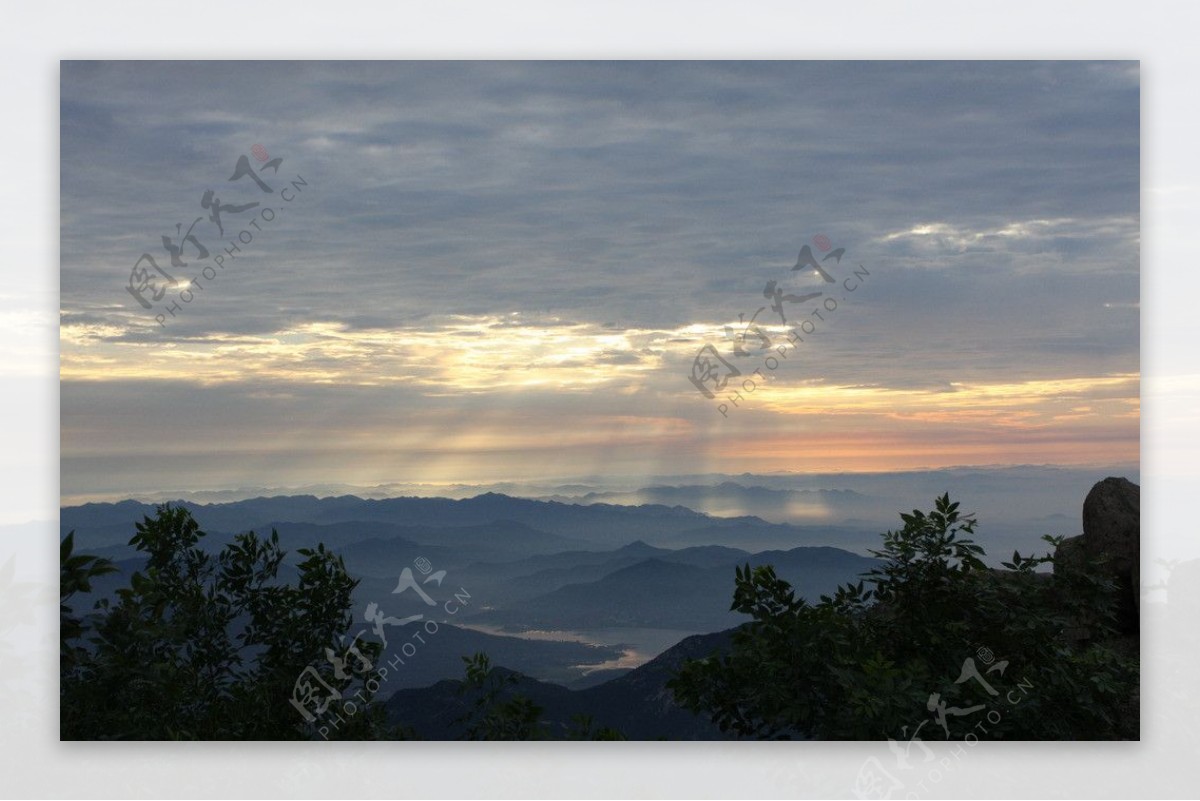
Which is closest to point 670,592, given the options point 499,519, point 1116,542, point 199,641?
point 499,519

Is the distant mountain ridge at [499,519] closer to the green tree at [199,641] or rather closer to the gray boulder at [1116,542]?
the green tree at [199,641]

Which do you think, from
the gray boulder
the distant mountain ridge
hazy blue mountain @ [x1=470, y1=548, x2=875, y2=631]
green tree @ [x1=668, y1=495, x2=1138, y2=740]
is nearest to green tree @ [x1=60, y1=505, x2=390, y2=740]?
the distant mountain ridge

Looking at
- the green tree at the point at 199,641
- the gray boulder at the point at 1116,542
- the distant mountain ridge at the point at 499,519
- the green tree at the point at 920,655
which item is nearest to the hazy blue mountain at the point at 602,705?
the green tree at the point at 920,655

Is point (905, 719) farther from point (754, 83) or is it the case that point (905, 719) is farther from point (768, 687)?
point (754, 83)

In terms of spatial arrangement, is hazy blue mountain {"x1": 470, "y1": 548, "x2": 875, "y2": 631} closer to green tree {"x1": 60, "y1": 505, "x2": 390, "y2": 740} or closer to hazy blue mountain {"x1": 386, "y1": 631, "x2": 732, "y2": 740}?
hazy blue mountain {"x1": 386, "y1": 631, "x2": 732, "y2": 740}

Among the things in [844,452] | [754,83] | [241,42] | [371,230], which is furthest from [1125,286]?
[241,42]

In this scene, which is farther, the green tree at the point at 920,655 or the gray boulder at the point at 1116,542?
the gray boulder at the point at 1116,542

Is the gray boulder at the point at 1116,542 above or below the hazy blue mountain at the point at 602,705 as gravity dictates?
above
